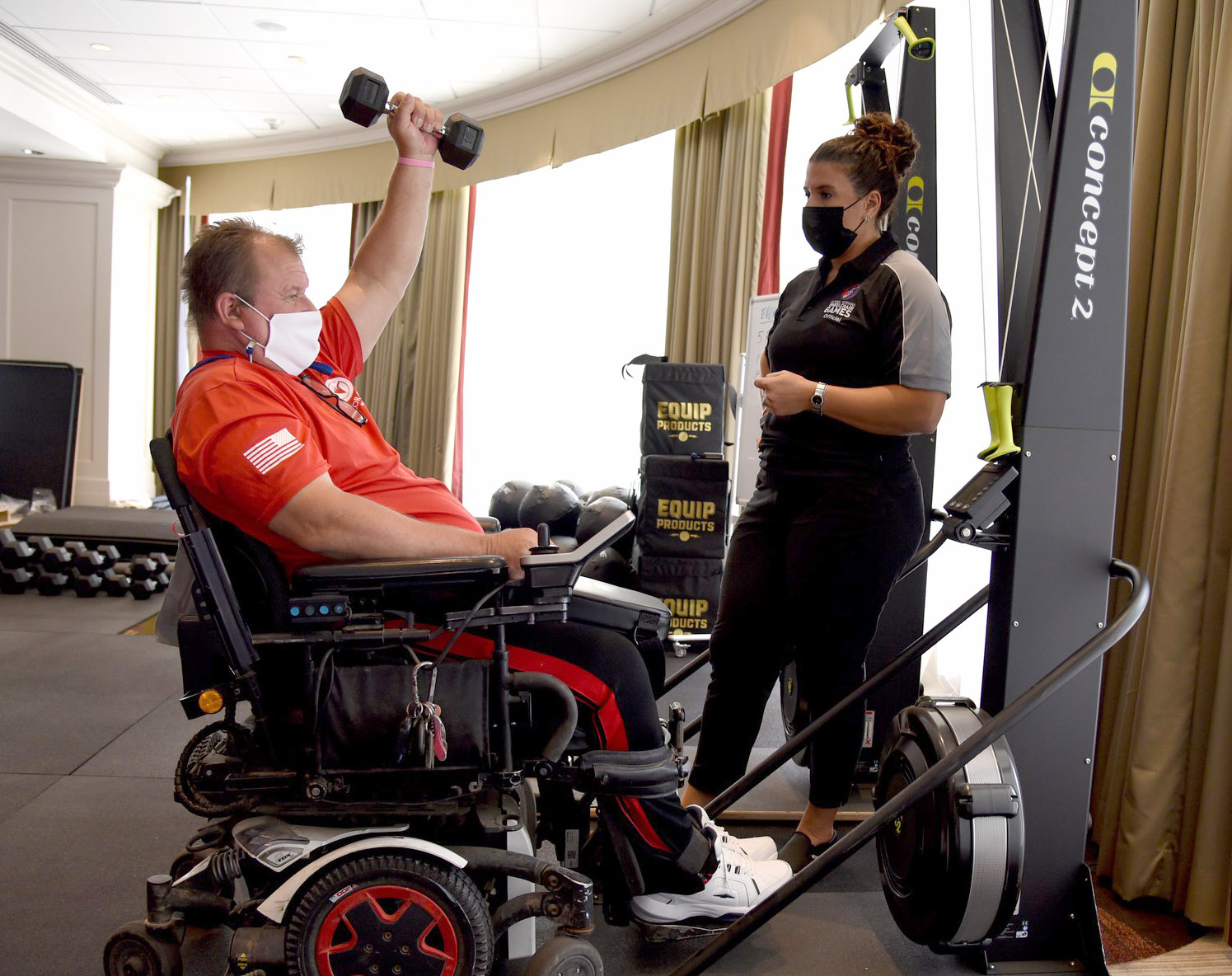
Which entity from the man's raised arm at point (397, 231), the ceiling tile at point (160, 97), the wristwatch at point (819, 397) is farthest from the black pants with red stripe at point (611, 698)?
the ceiling tile at point (160, 97)

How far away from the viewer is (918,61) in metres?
2.18

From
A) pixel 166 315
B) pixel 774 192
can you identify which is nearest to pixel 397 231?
pixel 774 192

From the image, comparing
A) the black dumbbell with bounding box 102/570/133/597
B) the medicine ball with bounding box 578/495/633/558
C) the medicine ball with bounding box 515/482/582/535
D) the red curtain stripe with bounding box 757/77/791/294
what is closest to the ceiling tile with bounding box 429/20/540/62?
the red curtain stripe with bounding box 757/77/791/294

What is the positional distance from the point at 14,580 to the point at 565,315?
3.50m

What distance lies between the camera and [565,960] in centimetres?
129

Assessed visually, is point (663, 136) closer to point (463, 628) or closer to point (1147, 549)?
point (1147, 549)

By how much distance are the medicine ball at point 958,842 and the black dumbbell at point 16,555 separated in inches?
185

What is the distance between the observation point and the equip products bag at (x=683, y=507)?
3900 millimetres

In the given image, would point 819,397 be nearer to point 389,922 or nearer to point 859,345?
point 859,345

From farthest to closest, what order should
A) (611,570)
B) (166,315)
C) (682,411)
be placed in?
(166,315), (611,570), (682,411)

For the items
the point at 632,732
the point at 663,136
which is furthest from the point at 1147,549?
the point at 663,136

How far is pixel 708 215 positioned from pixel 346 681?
4.34 m

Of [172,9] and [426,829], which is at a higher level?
[172,9]

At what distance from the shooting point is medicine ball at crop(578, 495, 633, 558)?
423 cm
